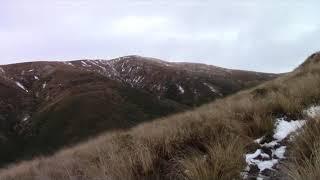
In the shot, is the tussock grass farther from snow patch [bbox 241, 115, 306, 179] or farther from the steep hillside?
the steep hillside

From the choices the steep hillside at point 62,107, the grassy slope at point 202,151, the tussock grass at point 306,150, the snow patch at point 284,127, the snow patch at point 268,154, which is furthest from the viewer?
the steep hillside at point 62,107

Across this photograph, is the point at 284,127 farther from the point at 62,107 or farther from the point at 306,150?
the point at 62,107

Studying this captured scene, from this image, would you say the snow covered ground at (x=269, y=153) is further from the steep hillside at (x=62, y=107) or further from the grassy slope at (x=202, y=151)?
the steep hillside at (x=62, y=107)

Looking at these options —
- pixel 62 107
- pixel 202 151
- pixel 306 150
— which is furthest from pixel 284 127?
pixel 62 107

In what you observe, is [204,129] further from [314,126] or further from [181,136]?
[314,126]

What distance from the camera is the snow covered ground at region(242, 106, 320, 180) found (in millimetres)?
6281

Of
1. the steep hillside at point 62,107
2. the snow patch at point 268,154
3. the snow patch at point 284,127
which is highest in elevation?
the snow patch at point 284,127

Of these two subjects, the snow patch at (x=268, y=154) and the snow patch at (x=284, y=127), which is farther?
the snow patch at (x=284, y=127)

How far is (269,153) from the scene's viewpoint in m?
7.12

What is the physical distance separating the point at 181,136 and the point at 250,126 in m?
1.33

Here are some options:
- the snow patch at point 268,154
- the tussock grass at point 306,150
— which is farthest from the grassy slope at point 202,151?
the tussock grass at point 306,150

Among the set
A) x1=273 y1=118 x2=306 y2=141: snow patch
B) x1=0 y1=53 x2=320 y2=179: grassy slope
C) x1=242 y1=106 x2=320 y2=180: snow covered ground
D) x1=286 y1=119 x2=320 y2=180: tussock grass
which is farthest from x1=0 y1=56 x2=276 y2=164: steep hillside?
x1=286 y1=119 x2=320 y2=180: tussock grass

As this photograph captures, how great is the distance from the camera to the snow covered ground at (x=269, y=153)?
247 inches

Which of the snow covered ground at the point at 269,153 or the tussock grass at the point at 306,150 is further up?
Answer: the tussock grass at the point at 306,150
